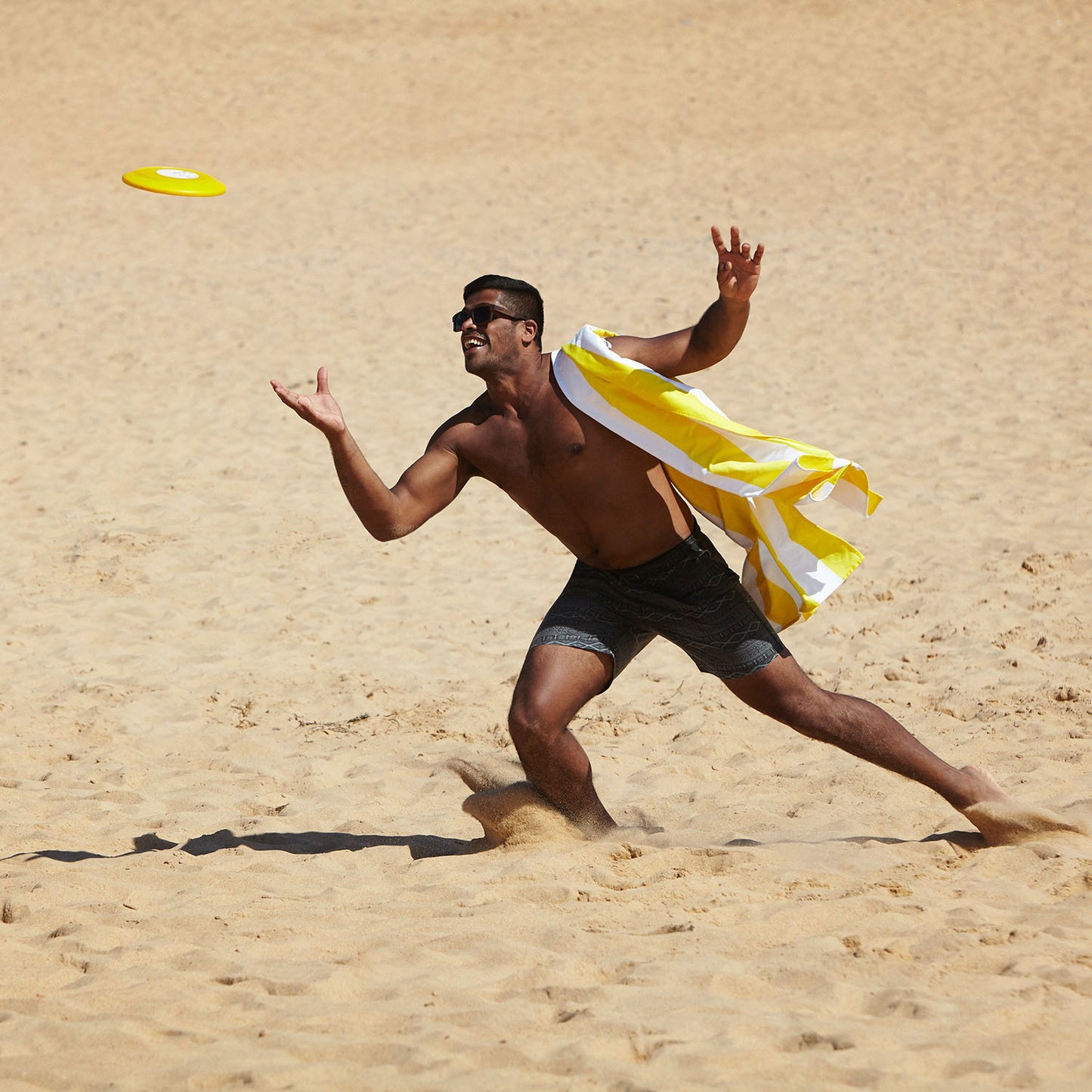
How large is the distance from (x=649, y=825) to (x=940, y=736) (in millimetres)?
1435

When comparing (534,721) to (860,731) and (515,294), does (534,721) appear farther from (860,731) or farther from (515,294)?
(515,294)

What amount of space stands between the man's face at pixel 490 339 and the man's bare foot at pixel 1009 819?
188cm

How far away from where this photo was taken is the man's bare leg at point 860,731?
4.00m

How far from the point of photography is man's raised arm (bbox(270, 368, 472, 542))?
12.4ft

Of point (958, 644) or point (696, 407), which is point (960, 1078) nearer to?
point (696, 407)

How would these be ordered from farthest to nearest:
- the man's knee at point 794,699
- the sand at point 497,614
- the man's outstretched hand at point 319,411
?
the man's knee at point 794,699 < the man's outstretched hand at point 319,411 < the sand at point 497,614

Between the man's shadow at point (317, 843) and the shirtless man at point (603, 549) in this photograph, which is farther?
the man's shadow at point (317, 843)

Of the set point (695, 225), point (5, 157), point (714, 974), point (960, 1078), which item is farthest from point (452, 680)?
point (5, 157)

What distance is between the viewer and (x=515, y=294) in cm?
409

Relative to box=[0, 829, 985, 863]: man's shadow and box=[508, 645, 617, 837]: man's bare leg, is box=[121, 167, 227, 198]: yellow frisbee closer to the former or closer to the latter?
box=[508, 645, 617, 837]: man's bare leg

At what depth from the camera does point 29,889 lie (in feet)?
12.8

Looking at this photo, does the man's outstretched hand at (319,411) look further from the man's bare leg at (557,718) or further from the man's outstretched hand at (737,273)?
the man's outstretched hand at (737,273)

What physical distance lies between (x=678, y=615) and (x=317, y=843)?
4.80 feet

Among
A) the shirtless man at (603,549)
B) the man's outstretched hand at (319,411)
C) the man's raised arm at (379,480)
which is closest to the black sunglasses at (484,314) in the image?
the shirtless man at (603,549)
